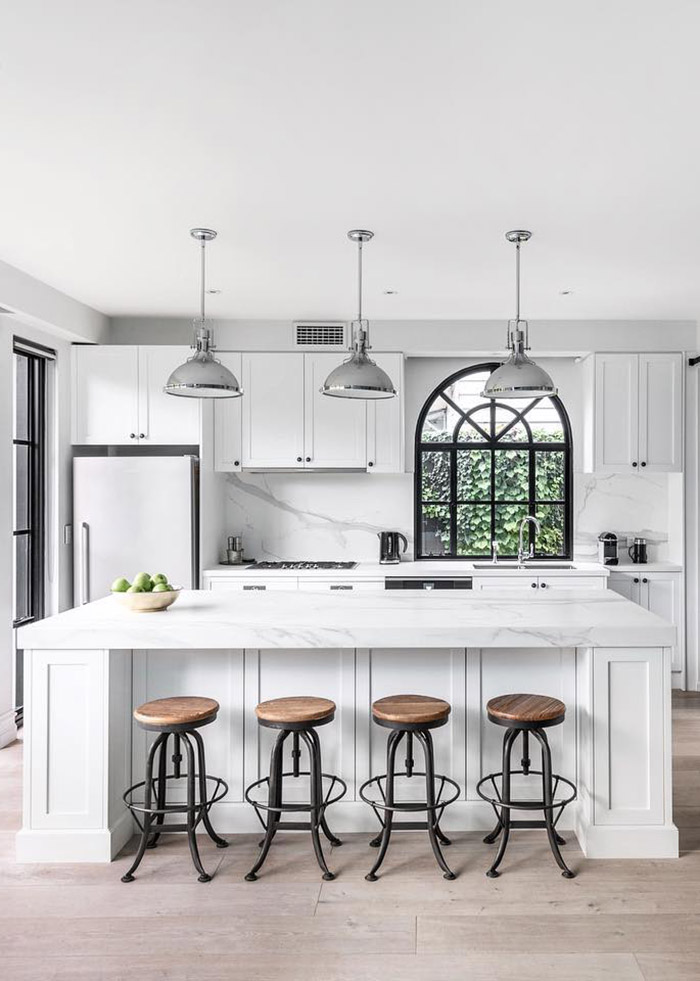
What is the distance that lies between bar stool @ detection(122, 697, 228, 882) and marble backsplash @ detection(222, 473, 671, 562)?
8.97ft

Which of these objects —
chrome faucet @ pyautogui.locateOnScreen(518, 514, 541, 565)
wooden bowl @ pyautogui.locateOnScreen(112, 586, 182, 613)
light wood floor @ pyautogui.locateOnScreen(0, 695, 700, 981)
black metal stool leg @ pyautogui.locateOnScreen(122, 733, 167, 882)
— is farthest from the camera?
chrome faucet @ pyautogui.locateOnScreen(518, 514, 541, 565)

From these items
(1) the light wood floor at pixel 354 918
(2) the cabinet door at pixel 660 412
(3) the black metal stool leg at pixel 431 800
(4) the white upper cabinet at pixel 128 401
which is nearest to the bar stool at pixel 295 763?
(1) the light wood floor at pixel 354 918

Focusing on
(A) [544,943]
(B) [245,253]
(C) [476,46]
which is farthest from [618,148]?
(A) [544,943]

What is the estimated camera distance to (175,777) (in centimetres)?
292

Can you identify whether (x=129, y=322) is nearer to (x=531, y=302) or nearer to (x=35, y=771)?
(x=531, y=302)

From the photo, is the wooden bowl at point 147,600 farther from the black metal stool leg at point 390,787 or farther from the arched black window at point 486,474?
the arched black window at point 486,474

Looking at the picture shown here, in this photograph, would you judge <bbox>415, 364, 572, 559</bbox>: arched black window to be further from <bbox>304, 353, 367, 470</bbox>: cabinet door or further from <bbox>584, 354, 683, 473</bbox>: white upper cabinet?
<bbox>304, 353, 367, 470</bbox>: cabinet door

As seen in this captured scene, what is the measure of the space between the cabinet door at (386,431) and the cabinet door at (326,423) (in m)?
0.06

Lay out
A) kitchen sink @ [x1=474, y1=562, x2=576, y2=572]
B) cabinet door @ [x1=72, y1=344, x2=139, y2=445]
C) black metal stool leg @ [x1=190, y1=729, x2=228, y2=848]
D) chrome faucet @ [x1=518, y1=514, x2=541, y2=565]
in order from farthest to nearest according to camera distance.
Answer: chrome faucet @ [x1=518, y1=514, x2=541, y2=565], kitchen sink @ [x1=474, y1=562, x2=576, y2=572], cabinet door @ [x1=72, y1=344, x2=139, y2=445], black metal stool leg @ [x1=190, y1=729, x2=228, y2=848]

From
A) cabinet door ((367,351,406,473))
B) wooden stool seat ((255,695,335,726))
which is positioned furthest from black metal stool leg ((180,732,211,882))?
cabinet door ((367,351,406,473))

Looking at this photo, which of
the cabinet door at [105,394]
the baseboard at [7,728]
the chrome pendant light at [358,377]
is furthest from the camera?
the cabinet door at [105,394]

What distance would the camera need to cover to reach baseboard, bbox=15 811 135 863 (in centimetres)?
290

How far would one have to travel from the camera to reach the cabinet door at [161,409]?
5.12 meters

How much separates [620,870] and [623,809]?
22 centimetres
